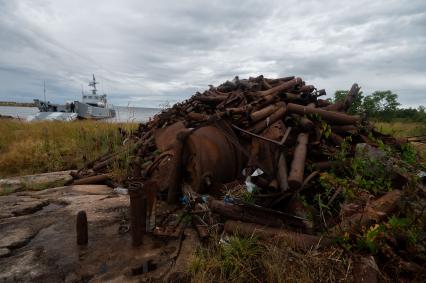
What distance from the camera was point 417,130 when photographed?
404 inches

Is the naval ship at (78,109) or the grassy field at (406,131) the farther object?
the naval ship at (78,109)

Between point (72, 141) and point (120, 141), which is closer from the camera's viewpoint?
point (120, 141)

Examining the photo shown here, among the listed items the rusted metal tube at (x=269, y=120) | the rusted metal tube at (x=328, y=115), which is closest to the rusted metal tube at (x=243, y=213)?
the rusted metal tube at (x=269, y=120)

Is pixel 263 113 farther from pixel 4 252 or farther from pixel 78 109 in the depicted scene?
pixel 78 109

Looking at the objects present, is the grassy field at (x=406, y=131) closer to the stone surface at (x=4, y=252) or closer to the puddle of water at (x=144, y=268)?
the puddle of water at (x=144, y=268)

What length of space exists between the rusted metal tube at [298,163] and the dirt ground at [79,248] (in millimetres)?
1169

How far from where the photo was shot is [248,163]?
3.69 metres

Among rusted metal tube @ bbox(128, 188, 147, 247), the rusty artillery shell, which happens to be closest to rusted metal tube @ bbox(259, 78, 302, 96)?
rusted metal tube @ bbox(128, 188, 147, 247)

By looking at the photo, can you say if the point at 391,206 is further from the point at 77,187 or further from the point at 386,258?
the point at 77,187

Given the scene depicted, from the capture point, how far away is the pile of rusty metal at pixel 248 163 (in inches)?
116

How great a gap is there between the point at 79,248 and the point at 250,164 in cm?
201

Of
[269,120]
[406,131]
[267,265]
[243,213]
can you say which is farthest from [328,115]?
[406,131]

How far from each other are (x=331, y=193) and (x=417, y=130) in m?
8.98

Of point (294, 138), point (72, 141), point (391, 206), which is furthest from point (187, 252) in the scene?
point (72, 141)
